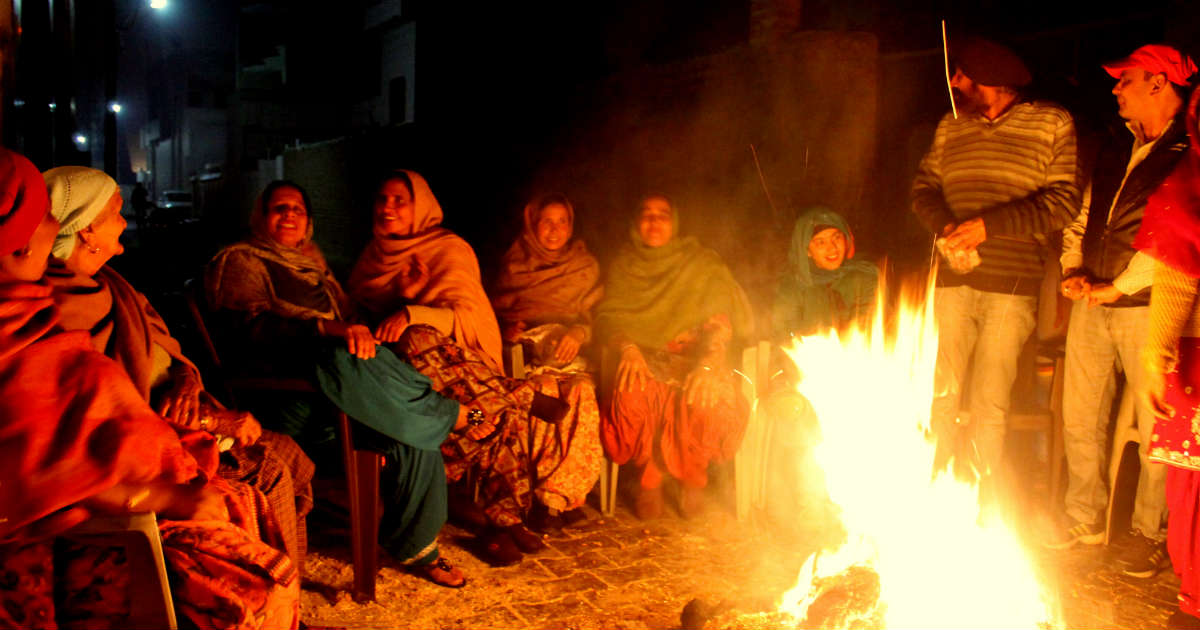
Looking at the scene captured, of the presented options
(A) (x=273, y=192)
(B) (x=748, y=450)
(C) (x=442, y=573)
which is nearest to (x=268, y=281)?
(A) (x=273, y=192)

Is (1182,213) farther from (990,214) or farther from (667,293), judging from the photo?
(667,293)

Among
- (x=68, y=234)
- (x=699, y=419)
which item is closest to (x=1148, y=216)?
(x=699, y=419)

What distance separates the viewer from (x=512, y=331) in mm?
5484

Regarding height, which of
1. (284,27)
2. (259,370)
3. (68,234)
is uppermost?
(284,27)

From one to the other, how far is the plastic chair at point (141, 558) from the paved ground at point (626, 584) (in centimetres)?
142

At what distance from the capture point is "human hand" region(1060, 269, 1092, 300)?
450cm

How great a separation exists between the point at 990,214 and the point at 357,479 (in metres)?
3.46

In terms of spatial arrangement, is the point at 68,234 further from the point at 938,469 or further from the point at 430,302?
the point at 938,469

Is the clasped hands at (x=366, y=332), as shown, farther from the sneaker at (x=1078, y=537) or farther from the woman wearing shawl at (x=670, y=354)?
the sneaker at (x=1078, y=537)

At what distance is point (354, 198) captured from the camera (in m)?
16.2

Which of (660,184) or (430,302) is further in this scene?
(660,184)

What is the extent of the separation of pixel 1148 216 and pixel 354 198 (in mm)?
14121

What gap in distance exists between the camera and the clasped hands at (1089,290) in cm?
441

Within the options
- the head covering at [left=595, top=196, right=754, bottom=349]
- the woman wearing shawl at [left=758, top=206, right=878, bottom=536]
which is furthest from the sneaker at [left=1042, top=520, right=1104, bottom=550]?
the head covering at [left=595, top=196, right=754, bottom=349]
